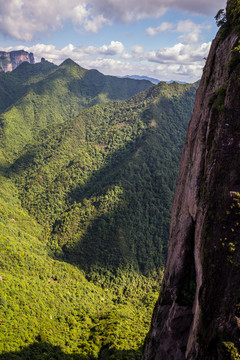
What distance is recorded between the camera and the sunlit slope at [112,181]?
4363 inches

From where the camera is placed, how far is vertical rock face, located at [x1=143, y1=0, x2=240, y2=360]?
44.0 ft

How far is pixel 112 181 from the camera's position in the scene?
417 feet

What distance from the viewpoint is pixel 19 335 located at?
51.3 meters

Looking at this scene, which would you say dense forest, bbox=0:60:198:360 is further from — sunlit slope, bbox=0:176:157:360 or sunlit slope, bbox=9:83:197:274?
sunlit slope, bbox=9:83:197:274

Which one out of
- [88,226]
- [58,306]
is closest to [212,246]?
[58,306]

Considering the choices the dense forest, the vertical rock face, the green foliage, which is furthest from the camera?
the dense forest

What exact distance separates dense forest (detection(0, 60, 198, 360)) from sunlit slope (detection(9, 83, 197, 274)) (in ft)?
1.97

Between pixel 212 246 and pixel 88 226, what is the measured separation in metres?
105

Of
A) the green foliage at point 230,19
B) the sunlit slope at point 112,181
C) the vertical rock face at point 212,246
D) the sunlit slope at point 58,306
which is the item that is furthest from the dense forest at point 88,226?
the green foliage at point 230,19

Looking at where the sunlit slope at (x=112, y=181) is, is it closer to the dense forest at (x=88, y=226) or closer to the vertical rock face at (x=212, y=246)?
the dense forest at (x=88, y=226)

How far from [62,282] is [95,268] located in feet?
56.1

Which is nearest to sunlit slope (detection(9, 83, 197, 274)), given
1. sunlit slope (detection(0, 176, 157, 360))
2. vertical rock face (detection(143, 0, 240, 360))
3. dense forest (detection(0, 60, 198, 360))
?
dense forest (detection(0, 60, 198, 360))

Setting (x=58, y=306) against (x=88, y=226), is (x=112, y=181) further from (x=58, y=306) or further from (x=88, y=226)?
(x=58, y=306)

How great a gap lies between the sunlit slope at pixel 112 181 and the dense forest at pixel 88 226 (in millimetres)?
601
